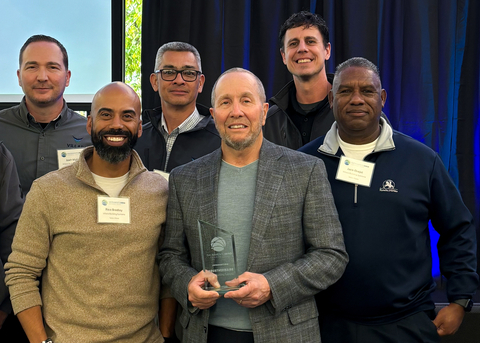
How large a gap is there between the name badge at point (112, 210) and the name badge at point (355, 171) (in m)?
0.99

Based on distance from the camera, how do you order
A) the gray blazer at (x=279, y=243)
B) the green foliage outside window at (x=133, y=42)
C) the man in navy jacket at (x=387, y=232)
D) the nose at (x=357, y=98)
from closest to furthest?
the gray blazer at (x=279, y=243), the man in navy jacket at (x=387, y=232), the nose at (x=357, y=98), the green foliage outside window at (x=133, y=42)

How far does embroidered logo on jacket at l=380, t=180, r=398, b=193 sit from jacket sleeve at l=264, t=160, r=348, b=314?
341 mm

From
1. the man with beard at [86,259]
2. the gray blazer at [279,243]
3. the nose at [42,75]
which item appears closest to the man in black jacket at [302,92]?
the gray blazer at [279,243]

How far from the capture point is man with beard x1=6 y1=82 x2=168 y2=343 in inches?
78.2

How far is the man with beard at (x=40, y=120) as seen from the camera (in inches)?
111

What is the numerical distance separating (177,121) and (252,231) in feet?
4.39

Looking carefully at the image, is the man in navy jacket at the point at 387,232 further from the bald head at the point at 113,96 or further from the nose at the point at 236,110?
the bald head at the point at 113,96

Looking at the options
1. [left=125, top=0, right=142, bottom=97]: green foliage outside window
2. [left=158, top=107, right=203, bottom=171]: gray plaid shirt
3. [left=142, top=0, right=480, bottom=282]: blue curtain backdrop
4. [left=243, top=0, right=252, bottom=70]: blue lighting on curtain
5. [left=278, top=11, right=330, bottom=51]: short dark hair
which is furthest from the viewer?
[left=125, top=0, right=142, bottom=97]: green foliage outside window

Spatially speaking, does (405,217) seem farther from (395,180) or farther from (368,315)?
(368,315)

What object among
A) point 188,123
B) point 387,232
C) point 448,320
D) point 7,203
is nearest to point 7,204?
point 7,203

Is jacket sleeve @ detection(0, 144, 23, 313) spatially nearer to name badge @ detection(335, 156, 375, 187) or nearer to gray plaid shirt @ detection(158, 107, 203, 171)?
gray plaid shirt @ detection(158, 107, 203, 171)

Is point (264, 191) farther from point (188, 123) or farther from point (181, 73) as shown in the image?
point (181, 73)

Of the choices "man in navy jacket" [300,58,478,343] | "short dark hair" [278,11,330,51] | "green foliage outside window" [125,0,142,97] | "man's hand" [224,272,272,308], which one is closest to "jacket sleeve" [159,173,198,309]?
"man's hand" [224,272,272,308]

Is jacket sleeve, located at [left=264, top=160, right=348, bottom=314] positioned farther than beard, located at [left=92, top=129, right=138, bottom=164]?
No
